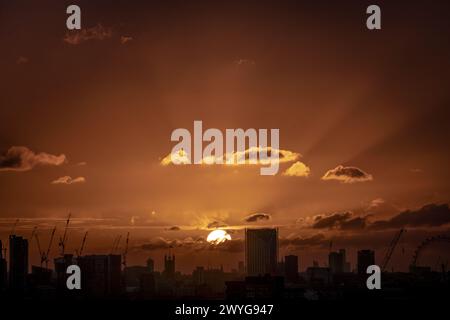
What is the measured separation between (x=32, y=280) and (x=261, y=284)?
5574cm

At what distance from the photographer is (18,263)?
184000mm

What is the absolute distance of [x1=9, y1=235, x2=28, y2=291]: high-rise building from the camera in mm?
178125

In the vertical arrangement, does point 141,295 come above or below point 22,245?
below

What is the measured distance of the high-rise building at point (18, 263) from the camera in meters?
178

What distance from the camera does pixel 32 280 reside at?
185250 millimetres
